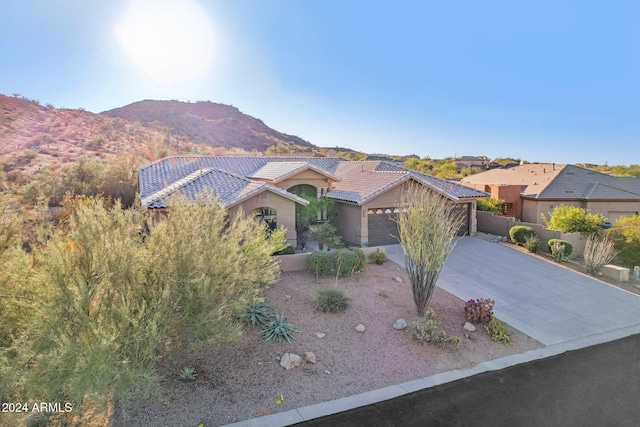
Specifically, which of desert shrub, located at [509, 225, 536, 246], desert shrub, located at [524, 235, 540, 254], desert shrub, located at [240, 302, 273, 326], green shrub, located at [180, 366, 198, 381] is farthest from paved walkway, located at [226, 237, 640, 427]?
desert shrub, located at [240, 302, 273, 326]

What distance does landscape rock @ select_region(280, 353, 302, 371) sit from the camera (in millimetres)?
8844

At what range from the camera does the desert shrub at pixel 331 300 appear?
1172 centimetres

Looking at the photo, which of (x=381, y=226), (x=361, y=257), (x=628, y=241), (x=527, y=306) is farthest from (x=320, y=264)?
(x=628, y=241)

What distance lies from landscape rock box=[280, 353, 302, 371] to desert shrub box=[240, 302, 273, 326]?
5.63ft

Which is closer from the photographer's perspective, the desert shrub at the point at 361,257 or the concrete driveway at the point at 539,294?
the concrete driveway at the point at 539,294

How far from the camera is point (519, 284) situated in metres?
16.0

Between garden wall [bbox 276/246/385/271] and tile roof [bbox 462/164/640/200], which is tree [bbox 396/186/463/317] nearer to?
garden wall [bbox 276/246/385/271]

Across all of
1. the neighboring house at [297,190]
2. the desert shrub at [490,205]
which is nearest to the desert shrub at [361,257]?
the neighboring house at [297,190]

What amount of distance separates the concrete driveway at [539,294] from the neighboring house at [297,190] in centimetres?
254

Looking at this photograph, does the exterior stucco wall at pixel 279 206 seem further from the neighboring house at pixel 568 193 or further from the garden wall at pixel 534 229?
the neighboring house at pixel 568 193

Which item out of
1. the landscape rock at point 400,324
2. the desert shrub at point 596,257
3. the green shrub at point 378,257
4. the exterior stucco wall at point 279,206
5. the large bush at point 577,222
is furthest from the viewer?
the large bush at point 577,222

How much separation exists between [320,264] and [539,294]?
29.4ft

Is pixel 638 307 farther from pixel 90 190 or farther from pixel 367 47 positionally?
pixel 90 190

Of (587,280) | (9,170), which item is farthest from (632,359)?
(9,170)
